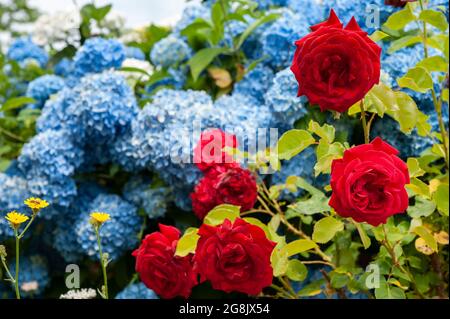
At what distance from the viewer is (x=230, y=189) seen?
127 cm

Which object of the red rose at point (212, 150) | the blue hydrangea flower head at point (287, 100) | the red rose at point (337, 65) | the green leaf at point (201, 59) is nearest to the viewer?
the red rose at point (337, 65)

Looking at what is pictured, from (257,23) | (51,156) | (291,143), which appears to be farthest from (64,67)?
(291,143)

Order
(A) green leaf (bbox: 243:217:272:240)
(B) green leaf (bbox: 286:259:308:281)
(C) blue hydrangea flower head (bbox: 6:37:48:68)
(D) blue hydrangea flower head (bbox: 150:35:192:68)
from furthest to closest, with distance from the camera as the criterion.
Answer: (C) blue hydrangea flower head (bbox: 6:37:48:68) → (D) blue hydrangea flower head (bbox: 150:35:192:68) → (B) green leaf (bbox: 286:259:308:281) → (A) green leaf (bbox: 243:217:272:240)

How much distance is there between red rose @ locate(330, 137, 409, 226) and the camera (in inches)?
35.4

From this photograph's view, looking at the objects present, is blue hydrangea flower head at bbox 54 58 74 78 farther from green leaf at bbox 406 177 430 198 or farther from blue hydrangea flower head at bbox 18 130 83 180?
green leaf at bbox 406 177 430 198

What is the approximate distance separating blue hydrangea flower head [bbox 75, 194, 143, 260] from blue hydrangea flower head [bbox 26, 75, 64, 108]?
1.73 feet

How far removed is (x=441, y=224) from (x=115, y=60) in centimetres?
103

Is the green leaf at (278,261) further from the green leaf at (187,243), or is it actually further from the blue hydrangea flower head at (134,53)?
the blue hydrangea flower head at (134,53)

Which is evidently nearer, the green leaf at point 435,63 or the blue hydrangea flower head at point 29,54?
the green leaf at point 435,63

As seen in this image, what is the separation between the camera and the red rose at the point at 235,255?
1.02 meters

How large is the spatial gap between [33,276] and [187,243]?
773mm

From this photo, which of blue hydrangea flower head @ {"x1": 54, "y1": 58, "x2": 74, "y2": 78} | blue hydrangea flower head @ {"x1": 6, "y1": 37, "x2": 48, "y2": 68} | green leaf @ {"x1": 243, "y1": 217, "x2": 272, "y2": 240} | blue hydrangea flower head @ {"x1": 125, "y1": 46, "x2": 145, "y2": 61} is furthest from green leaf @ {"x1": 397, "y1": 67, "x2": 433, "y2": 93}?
blue hydrangea flower head @ {"x1": 6, "y1": 37, "x2": 48, "y2": 68}

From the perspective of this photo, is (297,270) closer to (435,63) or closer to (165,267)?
(165,267)

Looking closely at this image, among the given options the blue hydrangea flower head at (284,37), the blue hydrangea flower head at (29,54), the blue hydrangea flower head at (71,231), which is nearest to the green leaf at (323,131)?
the blue hydrangea flower head at (284,37)
